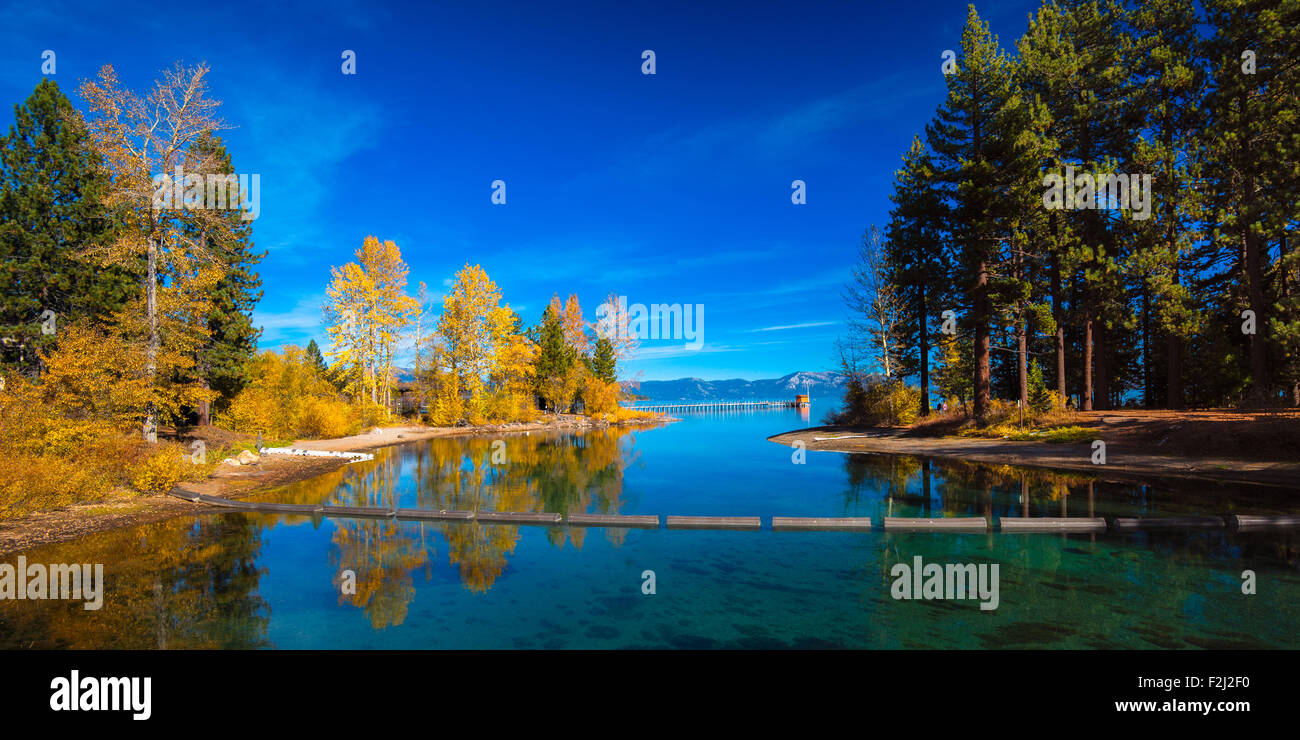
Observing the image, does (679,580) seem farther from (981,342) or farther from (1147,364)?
(1147,364)

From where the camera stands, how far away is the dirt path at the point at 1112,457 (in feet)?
46.8

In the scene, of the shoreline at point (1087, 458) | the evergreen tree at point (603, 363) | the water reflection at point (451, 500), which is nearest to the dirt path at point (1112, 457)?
the shoreline at point (1087, 458)

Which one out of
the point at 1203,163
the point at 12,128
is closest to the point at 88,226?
the point at 12,128

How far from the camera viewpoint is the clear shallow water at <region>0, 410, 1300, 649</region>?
6.04 meters

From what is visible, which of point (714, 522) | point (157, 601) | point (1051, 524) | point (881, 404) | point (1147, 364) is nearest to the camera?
point (157, 601)

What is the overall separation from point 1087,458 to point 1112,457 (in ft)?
2.07

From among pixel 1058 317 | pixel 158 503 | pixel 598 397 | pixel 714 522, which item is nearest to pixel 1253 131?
pixel 1058 317

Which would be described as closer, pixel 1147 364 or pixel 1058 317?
pixel 1058 317

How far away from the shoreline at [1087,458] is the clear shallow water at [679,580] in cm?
148

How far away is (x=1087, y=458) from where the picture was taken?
1730cm

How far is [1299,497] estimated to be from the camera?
1195 cm
